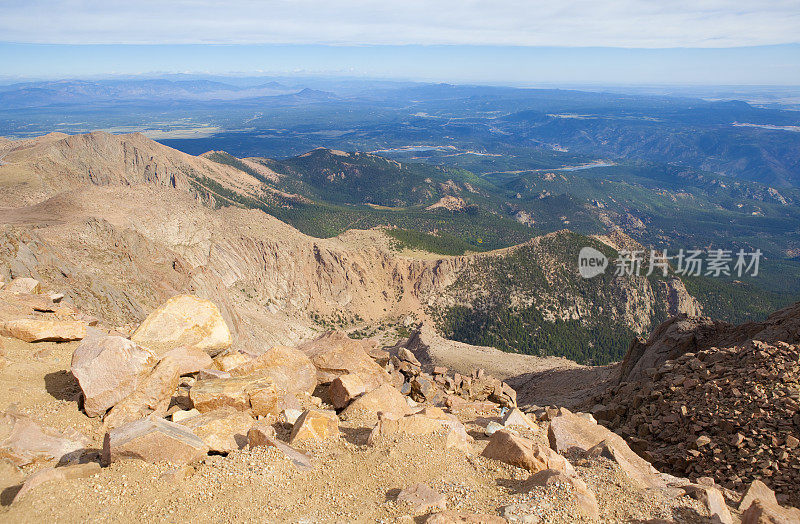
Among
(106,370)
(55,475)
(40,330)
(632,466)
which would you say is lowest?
(632,466)

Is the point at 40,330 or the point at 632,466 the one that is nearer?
the point at 632,466

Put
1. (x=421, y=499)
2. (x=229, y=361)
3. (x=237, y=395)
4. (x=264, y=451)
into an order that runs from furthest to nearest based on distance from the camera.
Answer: (x=229, y=361) → (x=237, y=395) → (x=264, y=451) → (x=421, y=499)

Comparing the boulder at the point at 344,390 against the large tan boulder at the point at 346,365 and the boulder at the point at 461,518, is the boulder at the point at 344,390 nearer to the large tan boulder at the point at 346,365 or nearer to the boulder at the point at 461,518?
the large tan boulder at the point at 346,365

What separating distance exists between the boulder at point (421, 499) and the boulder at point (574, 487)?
2.33m

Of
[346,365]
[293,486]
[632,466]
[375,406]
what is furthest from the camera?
[346,365]

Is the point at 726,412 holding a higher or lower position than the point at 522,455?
lower

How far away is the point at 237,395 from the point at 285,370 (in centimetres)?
332

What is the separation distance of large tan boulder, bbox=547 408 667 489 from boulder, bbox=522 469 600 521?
8.18 feet

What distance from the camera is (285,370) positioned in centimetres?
1645

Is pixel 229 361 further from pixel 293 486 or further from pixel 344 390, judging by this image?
pixel 293 486

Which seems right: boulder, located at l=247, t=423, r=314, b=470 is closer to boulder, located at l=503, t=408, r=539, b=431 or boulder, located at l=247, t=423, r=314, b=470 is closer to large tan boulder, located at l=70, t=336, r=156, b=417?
large tan boulder, located at l=70, t=336, r=156, b=417

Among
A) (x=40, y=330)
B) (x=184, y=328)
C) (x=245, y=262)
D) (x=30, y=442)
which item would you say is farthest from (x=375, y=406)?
(x=245, y=262)

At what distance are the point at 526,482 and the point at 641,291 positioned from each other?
9907 cm

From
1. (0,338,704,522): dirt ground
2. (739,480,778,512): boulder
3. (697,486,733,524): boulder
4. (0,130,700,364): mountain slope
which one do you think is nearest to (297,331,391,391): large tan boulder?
(0,338,704,522): dirt ground
